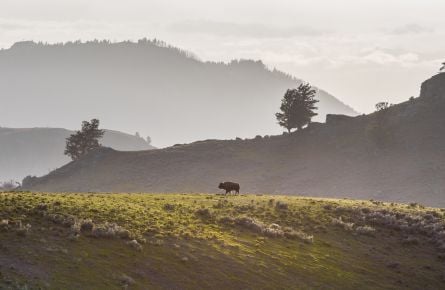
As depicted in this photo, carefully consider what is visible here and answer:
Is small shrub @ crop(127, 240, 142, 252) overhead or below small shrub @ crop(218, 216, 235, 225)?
below

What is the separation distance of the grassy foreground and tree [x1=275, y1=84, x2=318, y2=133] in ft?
290

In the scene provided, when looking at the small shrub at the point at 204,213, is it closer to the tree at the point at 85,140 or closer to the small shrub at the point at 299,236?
the small shrub at the point at 299,236

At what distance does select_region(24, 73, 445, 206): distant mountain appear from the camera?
11288 centimetres

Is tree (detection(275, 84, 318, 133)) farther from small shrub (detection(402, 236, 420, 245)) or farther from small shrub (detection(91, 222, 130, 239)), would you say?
small shrub (detection(91, 222, 130, 239))

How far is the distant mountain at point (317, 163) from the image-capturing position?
113 metres

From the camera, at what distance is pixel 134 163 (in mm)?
132125

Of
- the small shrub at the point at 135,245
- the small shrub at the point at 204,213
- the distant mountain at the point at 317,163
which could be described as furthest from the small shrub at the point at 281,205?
the distant mountain at the point at 317,163

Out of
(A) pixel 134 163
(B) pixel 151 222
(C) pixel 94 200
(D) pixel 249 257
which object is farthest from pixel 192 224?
(A) pixel 134 163

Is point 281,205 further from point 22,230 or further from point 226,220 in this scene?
point 22,230

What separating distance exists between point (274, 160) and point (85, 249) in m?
107

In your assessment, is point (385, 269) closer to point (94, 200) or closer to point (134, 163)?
point (94, 200)

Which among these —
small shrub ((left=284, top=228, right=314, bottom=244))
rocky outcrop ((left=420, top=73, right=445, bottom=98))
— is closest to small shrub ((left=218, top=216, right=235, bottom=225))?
small shrub ((left=284, top=228, right=314, bottom=244))

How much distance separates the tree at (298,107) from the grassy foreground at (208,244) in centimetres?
8838

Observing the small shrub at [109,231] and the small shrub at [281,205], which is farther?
the small shrub at [281,205]
